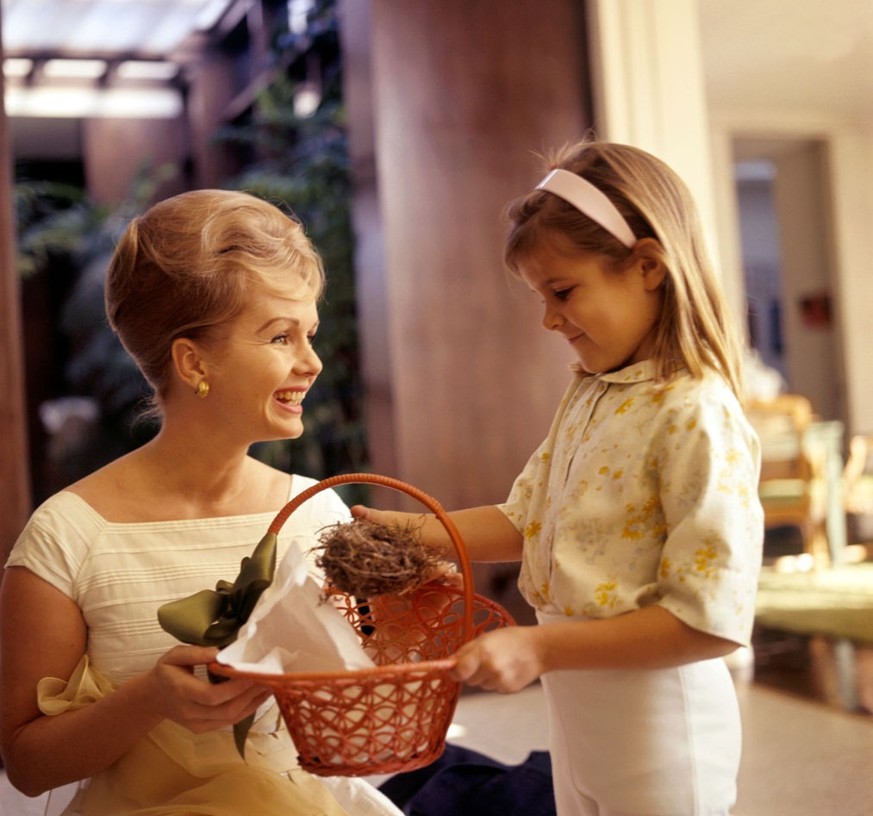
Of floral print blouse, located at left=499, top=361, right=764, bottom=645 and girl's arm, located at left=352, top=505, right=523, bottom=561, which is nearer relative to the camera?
floral print blouse, located at left=499, top=361, right=764, bottom=645

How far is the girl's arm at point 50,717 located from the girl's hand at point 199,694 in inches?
1.4

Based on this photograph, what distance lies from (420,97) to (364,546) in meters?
3.18

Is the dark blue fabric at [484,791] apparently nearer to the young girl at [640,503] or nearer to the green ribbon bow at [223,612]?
the young girl at [640,503]

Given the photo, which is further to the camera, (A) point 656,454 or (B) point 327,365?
(B) point 327,365

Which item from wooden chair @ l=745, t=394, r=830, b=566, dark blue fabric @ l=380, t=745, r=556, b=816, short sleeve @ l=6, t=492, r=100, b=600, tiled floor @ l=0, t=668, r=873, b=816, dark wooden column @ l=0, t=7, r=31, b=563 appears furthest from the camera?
wooden chair @ l=745, t=394, r=830, b=566

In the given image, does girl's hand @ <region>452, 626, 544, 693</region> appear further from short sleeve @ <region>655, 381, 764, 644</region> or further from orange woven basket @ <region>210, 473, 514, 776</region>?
short sleeve @ <region>655, 381, 764, 644</region>

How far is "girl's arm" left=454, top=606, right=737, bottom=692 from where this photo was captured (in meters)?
1.19

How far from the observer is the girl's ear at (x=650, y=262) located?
152cm

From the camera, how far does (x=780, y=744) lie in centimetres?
336

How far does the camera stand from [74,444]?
7422 millimetres

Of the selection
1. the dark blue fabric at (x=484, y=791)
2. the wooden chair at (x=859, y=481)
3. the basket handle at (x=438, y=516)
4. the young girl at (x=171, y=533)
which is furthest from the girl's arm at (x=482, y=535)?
the wooden chair at (x=859, y=481)

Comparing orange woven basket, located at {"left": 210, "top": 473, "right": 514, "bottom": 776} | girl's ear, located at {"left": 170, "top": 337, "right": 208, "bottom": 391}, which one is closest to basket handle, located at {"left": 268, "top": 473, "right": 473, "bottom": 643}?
orange woven basket, located at {"left": 210, "top": 473, "right": 514, "bottom": 776}

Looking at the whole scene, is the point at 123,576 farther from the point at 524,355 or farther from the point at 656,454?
the point at 524,355

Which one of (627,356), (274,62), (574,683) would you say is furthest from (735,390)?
(274,62)
